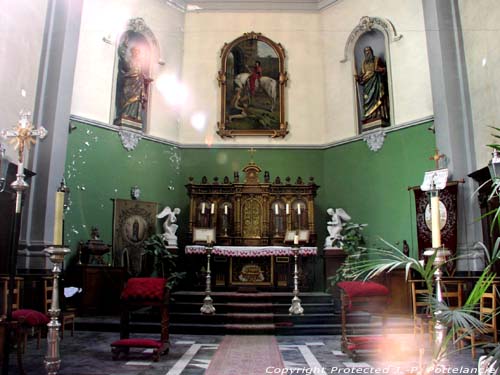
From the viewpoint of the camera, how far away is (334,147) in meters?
12.4

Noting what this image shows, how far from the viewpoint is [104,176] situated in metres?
10.7

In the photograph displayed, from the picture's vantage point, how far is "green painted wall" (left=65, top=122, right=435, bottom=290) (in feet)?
33.8

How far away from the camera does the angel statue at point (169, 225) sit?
11.0 metres

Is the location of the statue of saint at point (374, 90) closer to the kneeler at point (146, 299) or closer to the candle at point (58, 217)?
the kneeler at point (146, 299)

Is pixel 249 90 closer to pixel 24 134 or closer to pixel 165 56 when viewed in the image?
pixel 165 56

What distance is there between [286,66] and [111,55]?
464cm

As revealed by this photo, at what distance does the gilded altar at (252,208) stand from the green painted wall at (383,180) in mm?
981

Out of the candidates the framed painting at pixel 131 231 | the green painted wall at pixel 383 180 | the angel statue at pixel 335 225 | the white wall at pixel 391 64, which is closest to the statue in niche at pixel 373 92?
the white wall at pixel 391 64

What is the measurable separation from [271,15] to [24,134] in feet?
32.2

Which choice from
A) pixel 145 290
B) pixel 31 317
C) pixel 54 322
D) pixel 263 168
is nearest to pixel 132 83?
pixel 263 168

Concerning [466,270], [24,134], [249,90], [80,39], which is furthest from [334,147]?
[24,134]

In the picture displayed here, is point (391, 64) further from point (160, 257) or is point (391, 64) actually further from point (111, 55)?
point (160, 257)

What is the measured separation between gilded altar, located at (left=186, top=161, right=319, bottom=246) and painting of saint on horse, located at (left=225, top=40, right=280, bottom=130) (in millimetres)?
1726

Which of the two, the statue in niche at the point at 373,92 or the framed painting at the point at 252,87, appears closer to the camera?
the statue in niche at the point at 373,92
